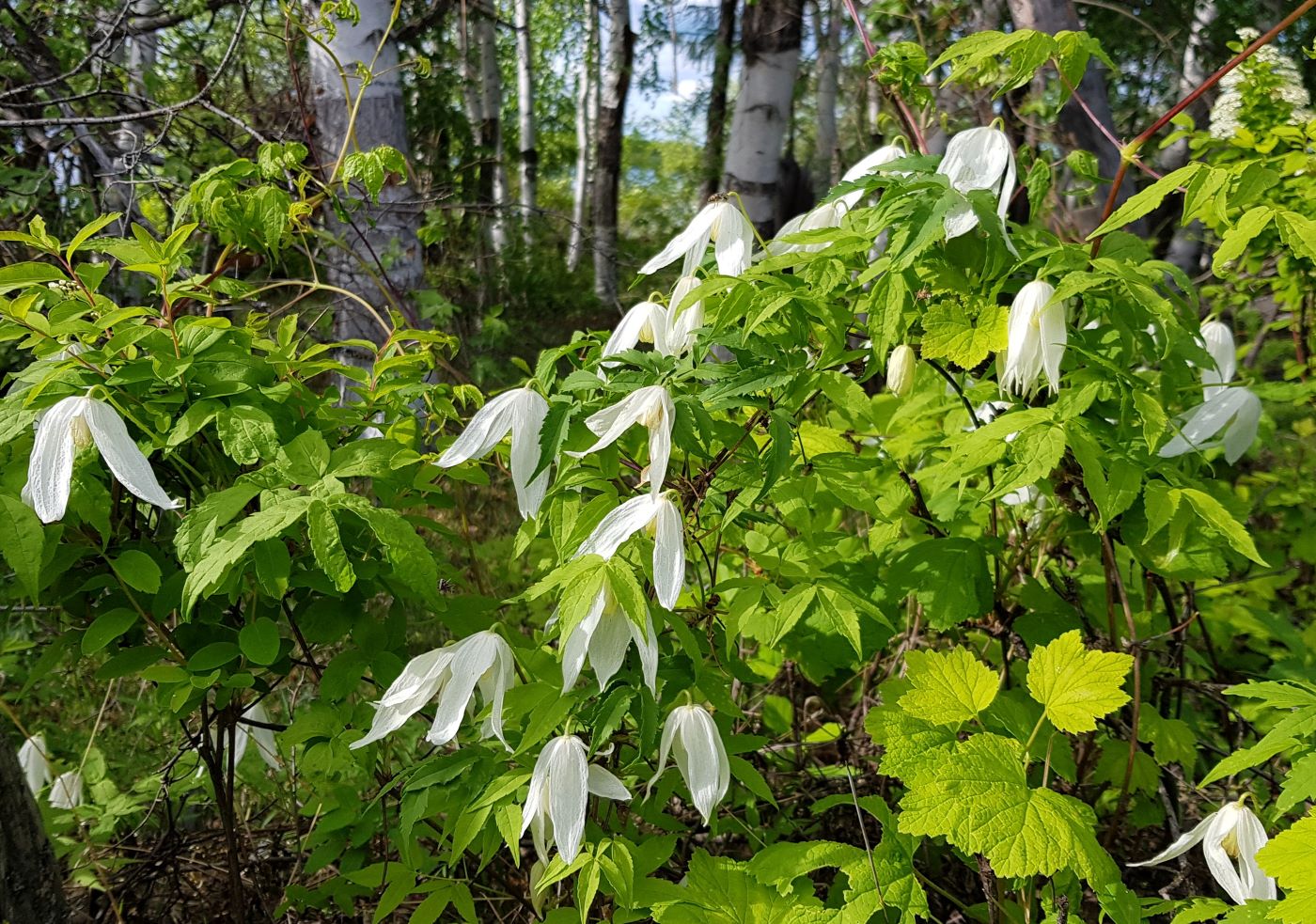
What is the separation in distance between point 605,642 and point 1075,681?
0.57 meters

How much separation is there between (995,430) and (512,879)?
1165mm

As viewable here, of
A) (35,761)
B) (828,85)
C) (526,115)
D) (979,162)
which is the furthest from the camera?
(526,115)

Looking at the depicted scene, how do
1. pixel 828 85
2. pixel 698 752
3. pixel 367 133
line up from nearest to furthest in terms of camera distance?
pixel 698 752
pixel 367 133
pixel 828 85

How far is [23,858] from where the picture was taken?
4.32 ft

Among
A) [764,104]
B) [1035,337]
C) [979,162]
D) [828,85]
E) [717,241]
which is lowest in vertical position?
[1035,337]

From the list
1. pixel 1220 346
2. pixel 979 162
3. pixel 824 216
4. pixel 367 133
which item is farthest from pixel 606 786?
pixel 367 133

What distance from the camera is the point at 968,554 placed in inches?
57.6

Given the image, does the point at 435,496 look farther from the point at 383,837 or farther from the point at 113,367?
the point at 383,837

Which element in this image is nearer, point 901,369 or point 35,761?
point 901,369

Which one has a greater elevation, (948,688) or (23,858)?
(948,688)

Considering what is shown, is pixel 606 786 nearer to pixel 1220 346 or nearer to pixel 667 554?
pixel 667 554

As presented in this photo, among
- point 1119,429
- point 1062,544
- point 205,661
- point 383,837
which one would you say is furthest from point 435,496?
point 1062,544

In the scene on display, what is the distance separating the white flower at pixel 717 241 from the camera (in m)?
1.28

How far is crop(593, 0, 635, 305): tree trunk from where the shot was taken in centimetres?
895
